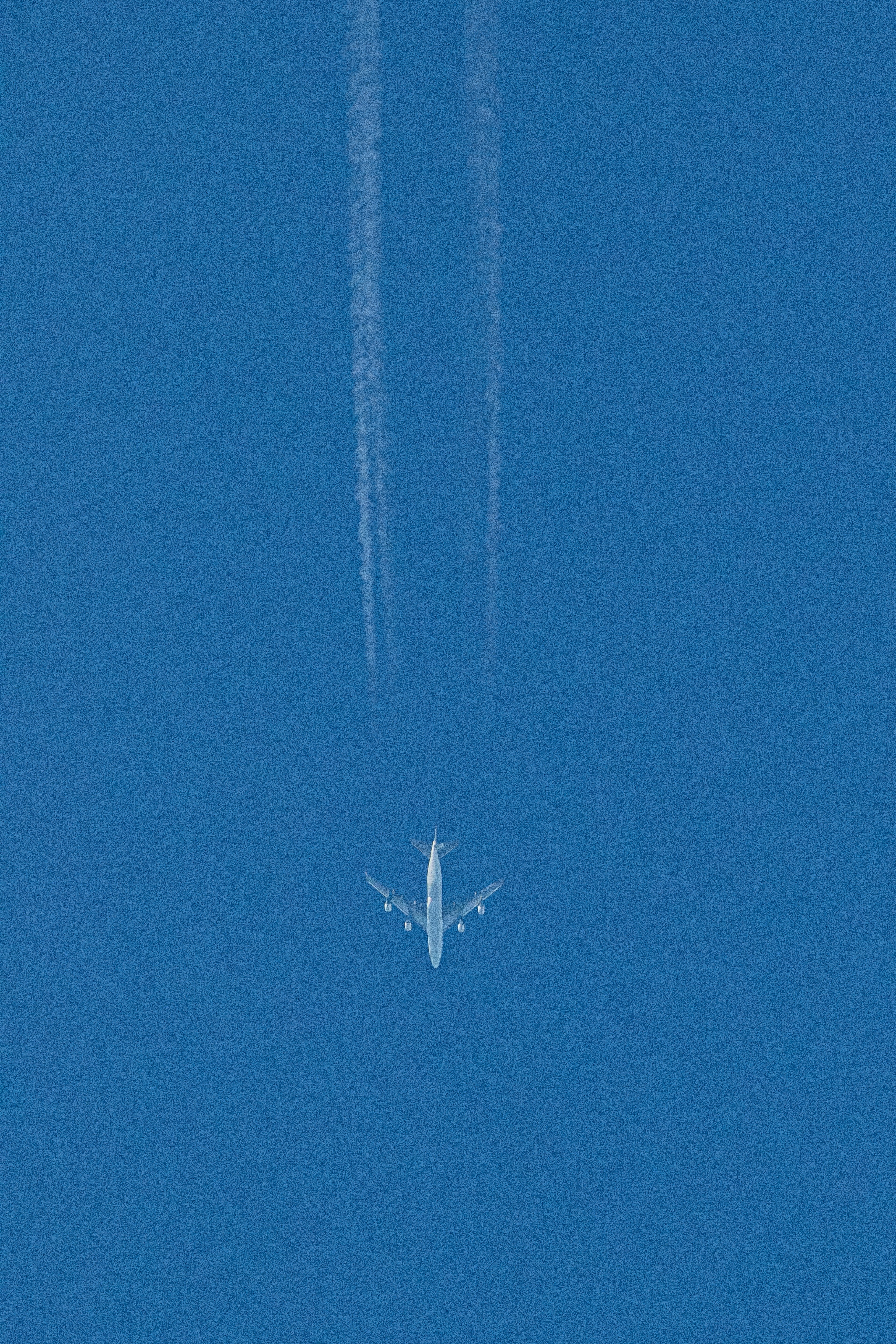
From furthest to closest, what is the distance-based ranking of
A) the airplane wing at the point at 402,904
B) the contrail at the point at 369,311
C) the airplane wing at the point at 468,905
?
the airplane wing at the point at 402,904
the airplane wing at the point at 468,905
the contrail at the point at 369,311

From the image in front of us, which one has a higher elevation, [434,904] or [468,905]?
[468,905]

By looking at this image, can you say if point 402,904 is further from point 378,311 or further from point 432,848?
point 378,311

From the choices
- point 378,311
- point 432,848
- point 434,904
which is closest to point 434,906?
point 434,904

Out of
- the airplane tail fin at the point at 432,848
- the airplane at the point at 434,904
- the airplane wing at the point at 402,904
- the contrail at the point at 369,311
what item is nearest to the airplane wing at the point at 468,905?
the airplane at the point at 434,904

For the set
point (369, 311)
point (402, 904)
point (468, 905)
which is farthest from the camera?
point (402, 904)

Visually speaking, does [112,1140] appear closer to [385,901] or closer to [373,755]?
[385,901]

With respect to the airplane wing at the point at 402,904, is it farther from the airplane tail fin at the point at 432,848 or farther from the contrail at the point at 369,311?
the contrail at the point at 369,311
